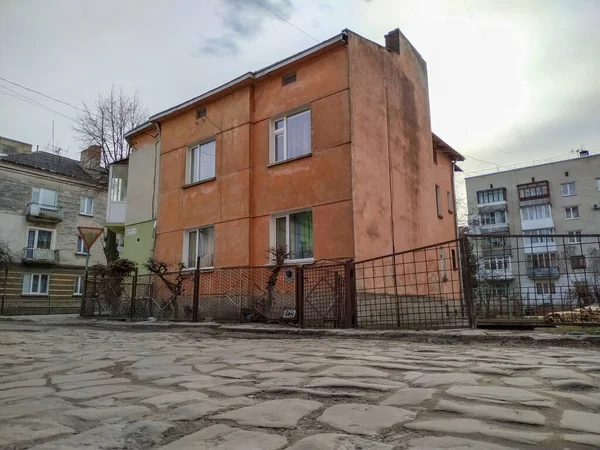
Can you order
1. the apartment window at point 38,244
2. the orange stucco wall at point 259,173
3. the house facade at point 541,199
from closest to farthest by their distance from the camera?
the orange stucco wall at point 259,173, the apartment window at point 38,244, the house facade at point 541,199

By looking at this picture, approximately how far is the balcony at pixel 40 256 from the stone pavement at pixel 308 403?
3047 cm

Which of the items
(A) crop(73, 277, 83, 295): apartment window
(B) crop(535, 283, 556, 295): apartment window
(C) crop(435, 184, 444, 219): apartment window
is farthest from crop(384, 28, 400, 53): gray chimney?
(A) crop(73, 277, 83, 295): apartment window

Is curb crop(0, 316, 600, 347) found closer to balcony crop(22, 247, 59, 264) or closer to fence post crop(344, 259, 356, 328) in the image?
fence post crop(344, 259, 356, 328)

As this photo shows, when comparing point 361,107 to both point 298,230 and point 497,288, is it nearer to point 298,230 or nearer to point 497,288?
point 298,230

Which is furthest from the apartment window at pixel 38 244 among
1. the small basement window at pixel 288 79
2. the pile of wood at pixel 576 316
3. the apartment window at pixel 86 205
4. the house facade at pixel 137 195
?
the pile of wood at pixel 576 316

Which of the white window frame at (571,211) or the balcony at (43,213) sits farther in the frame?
the white window frame at (571,211)

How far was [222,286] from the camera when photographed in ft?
40.5

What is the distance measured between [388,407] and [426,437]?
1.78ft

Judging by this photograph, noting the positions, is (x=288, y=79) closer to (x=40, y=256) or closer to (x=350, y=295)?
(x=350, y=295)

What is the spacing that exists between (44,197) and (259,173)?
85.2ft

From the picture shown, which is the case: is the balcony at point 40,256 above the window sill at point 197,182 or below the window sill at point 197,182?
below

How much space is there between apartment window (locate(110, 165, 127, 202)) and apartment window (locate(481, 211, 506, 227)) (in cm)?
4661

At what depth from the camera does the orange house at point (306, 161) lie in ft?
38.7

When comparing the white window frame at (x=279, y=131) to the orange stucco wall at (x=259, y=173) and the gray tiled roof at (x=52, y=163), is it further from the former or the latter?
the gray tiled roof at (x=52, y=163)
